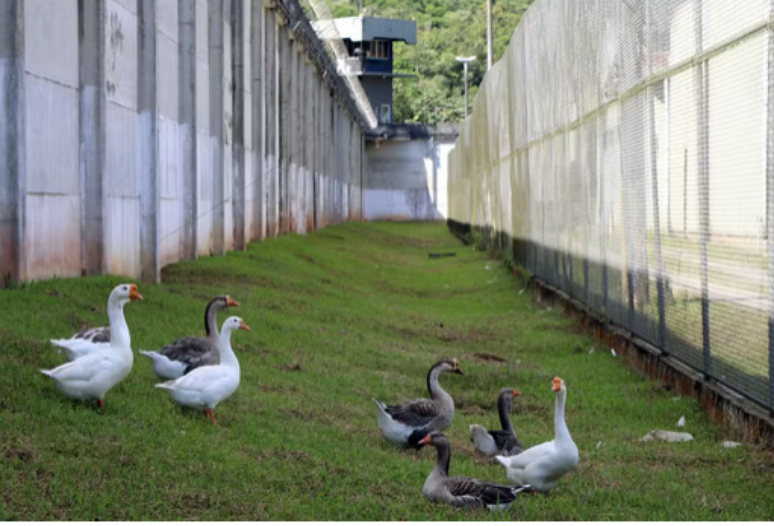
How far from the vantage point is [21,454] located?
20.4ft

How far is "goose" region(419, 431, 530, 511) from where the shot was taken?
616 centimetres

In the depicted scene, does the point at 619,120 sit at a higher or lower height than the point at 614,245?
higher

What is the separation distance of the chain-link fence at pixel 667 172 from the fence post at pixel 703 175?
0.05ft

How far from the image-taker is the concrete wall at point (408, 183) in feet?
222

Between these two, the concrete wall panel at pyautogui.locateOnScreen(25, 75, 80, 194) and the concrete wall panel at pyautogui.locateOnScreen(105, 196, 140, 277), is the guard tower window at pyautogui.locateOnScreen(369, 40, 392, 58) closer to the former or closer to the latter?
the concrete wall panel at pyautogui.locateOnScreen(105, 196, 140, 277)

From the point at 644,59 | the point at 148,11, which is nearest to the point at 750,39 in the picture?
the point at 644,59

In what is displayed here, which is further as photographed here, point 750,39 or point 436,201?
point 436,201

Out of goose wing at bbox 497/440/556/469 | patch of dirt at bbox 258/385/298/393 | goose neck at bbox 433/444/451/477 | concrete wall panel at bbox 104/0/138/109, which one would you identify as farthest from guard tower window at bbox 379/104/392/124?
goose neck at bbox 433/444/451/477

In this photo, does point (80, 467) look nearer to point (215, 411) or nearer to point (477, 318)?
point (215, 411)

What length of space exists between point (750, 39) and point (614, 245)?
204 inches

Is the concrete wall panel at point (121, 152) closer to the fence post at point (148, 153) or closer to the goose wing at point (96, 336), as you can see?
the fence post at point (148, 153)

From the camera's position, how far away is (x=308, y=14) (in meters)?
38.6

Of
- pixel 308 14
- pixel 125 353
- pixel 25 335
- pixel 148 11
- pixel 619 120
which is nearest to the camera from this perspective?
pixel 125 353

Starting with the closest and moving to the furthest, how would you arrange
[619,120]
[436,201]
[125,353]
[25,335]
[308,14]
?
[125,353] < [25,335] < [619,120] < [308,14] < [436,201]
